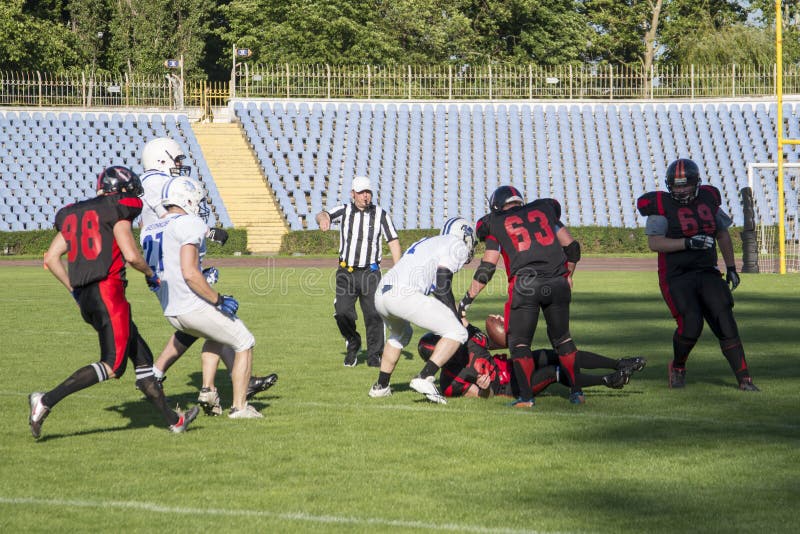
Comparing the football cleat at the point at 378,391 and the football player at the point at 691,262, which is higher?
the football player at the point at 691,262

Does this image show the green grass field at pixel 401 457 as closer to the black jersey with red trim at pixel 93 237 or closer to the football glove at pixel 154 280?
the football glove at pixel 154 280

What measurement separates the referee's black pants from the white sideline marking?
573 cm

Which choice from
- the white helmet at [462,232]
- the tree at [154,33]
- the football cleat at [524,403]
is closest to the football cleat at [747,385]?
the football cleat at [524,403]

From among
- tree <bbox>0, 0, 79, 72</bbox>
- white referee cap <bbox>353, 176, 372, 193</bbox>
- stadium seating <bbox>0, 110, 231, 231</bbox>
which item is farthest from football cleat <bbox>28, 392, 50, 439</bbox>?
tree <bbox>0, 0, 79, 72</bbox>

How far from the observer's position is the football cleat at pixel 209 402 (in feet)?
27.1

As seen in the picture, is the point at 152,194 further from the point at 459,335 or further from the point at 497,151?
the point at 497,151

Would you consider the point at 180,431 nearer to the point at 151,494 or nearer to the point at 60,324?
the point at 151,494

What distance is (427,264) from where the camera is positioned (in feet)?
28.1

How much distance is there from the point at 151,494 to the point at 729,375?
6243mm

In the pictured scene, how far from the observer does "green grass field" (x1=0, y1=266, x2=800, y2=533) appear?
5477 millimetres

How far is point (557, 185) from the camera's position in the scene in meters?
36.1

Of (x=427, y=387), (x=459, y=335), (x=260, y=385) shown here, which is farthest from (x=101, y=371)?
(x=459, y=335)

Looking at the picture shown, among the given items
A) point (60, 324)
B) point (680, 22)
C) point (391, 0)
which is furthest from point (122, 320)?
point (680, 22)

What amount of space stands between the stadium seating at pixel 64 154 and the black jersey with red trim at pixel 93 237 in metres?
26.3
